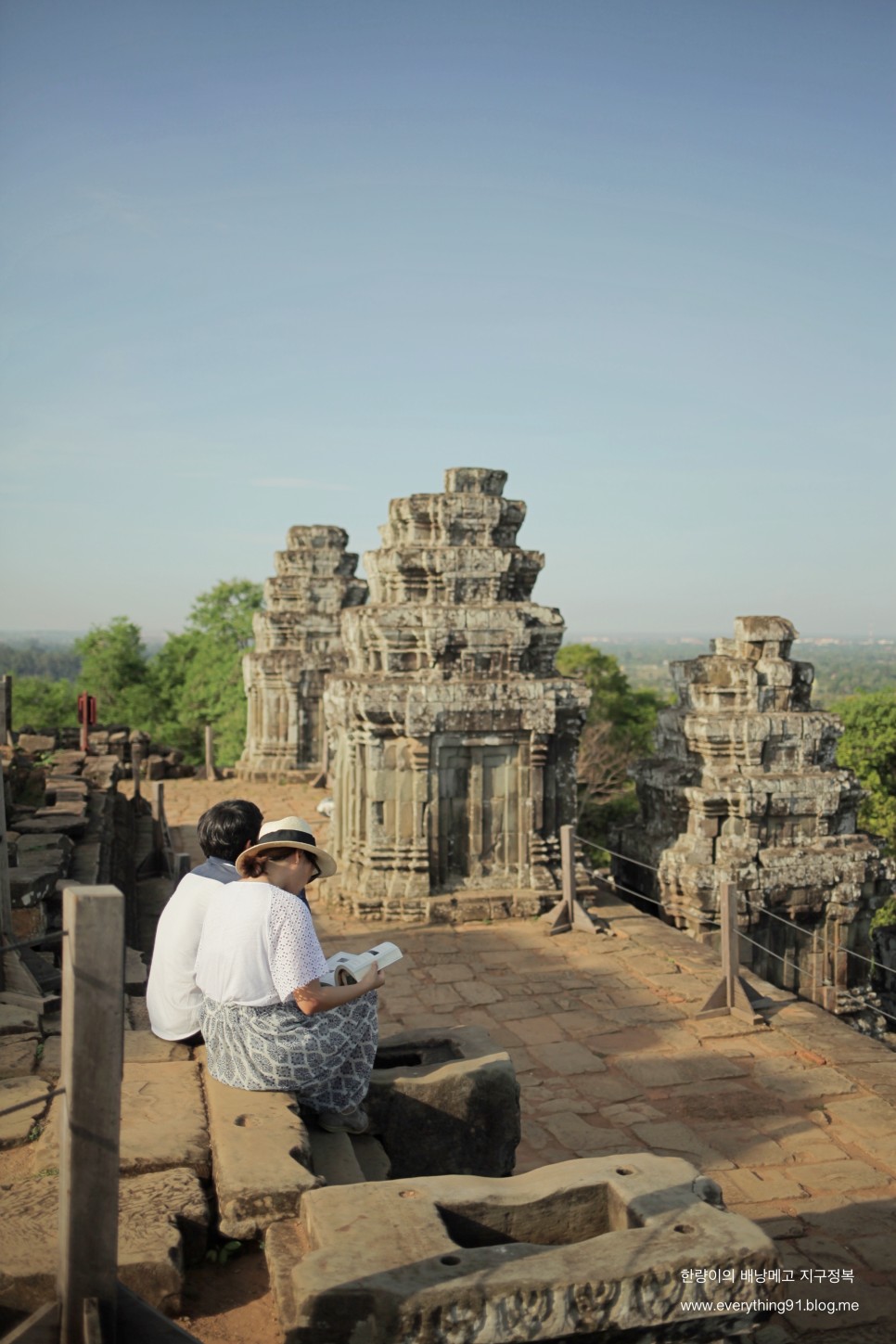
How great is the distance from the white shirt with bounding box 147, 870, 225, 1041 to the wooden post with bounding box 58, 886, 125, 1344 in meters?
1.43

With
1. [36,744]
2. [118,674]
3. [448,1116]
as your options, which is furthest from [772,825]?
[118,674]

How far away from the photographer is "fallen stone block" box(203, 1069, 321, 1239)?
2.99m

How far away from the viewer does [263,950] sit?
11.6 ft

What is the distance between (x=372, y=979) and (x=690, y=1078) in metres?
2.89

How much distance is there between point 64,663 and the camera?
115875mm

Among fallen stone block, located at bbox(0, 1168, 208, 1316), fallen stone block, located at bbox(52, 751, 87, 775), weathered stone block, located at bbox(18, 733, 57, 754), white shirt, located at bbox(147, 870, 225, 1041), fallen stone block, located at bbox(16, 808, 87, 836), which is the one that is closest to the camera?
fallen stone block, located at bbox(0, 1168, 208, 1316)

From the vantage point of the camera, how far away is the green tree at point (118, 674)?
32.8 meters

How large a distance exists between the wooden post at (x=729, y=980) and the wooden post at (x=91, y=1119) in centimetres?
489

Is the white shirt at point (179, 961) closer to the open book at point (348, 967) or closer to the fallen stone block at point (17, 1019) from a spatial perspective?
the open book at point (348, 967)

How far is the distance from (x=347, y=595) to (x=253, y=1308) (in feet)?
50.2

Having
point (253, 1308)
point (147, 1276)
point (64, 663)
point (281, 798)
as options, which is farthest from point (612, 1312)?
point (64, 663)

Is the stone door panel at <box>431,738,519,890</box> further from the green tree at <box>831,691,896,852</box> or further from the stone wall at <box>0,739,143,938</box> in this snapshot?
the green tree at <box>831,691,896,852</box>

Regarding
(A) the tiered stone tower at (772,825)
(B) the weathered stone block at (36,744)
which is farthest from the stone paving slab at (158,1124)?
(B) the weathered stone block at (36,744)

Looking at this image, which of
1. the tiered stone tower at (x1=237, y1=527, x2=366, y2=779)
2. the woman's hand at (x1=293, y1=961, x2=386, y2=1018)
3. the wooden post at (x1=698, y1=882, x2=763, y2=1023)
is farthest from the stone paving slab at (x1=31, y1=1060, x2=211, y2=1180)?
the tiered stone tower at (x1=237, y1=527, x2=366, y2=779)
